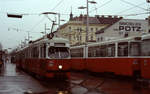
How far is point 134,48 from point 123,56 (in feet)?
3.73

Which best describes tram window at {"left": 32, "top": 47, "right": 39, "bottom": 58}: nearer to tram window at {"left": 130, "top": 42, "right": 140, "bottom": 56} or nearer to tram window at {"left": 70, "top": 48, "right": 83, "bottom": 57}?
tram window at {"left": 130, "top": 42, "right": 140, "bottom": 56}

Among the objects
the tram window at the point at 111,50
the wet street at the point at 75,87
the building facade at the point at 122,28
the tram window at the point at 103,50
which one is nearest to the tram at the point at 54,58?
the wet street at the point at 75,87

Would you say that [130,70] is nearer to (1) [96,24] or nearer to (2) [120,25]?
(2) [120,25]

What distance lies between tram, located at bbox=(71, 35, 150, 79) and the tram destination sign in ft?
151

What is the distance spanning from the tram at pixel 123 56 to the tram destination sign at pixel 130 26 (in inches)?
1817

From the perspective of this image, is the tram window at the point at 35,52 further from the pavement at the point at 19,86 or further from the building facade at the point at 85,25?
the building facade at the point at 85,25

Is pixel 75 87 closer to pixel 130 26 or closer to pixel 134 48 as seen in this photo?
pixel 134 48

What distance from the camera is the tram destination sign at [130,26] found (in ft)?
241

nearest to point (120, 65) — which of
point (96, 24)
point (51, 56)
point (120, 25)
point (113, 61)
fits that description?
point (113, 61)

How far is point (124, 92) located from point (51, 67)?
6.25 m

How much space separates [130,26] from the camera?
72.8 meters

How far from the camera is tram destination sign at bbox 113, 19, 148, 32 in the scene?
73312 mm

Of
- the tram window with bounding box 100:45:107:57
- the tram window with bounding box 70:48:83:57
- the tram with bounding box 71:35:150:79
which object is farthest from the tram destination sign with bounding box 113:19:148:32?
the tram window with bounding box 100:45:107:57

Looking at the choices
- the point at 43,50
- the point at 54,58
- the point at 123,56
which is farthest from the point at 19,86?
the point at 123,56
